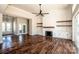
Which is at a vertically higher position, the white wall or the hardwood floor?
the white wall

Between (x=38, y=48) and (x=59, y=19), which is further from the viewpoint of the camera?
(x=59, y=19)

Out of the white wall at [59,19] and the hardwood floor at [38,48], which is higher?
the white wall at [59,19]

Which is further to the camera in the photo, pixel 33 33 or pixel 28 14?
pixel 33 33

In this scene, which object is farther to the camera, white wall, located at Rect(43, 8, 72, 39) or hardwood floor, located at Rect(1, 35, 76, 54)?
white wall, located at Rect(43, 8, 72, 39)

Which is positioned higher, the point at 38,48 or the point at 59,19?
the point at 59,19

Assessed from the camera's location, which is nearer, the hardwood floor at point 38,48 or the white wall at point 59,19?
the hardwood floor at point 38,48
